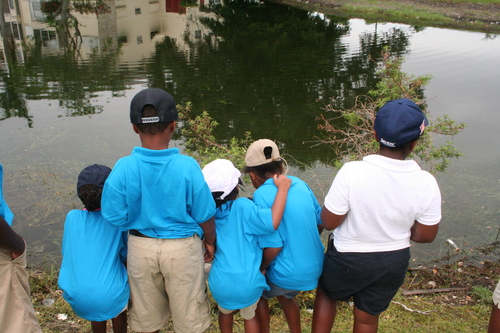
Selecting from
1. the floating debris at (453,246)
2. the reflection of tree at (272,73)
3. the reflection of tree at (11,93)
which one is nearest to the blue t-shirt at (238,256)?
the floating debris at (453,246)

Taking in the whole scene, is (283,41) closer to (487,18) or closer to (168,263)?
(487,18)

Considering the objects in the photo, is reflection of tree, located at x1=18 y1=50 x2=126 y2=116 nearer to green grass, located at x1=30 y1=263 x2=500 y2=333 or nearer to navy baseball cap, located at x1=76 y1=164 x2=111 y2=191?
green grass, located at x1=30 y1=263 x2=500 y2=333

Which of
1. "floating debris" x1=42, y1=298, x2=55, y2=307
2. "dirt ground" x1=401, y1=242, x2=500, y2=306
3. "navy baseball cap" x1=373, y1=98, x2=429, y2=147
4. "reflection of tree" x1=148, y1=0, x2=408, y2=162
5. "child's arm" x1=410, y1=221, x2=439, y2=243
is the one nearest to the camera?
"navy baseball cap" x1=373, y1=98, x2=429, y2=147

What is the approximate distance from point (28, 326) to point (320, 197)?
166 inches

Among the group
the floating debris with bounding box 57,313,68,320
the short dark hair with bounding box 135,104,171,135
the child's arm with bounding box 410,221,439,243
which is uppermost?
the short dark hair with bounding box 135,104,171,135

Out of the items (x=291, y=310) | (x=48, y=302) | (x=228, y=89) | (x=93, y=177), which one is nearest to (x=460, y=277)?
(x=291, y=310)

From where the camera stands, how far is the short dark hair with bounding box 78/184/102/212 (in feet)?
7.18

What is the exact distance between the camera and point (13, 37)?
54.2 feet

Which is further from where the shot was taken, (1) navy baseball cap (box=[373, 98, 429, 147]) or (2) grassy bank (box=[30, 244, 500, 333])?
(2) grassy bank (box=[30, 244, 500, 333])

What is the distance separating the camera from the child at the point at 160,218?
200 cm

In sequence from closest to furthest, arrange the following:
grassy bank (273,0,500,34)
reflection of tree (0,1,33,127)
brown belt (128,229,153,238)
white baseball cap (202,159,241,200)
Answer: brown belt (128,229,153,238)
white baseball cap (202,159,241,200)
reflection of tree (0,1,33,127)
grassy bank (273,0,500,34)

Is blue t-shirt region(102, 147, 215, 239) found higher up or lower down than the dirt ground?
higher up

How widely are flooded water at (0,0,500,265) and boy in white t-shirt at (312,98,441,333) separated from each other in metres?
2.86

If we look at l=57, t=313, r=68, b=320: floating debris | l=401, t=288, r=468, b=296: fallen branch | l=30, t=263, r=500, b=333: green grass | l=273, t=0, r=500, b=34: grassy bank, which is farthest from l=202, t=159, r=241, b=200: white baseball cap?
l=273, t=0, r=500, b=34: grassy bank
